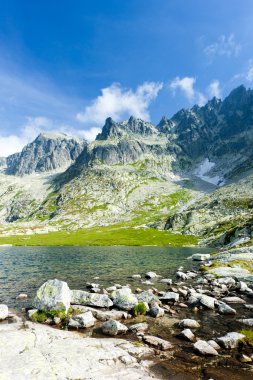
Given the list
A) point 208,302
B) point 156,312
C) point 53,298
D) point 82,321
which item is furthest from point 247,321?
point 53,298

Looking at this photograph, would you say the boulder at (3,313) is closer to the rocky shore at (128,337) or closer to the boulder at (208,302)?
the rocky shore at (128,337)

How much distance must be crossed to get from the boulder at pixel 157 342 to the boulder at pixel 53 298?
869 cm

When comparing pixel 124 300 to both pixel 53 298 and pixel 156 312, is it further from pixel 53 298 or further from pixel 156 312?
pixel 53 298

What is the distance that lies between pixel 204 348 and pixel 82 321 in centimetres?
1012

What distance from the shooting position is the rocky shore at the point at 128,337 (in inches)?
619

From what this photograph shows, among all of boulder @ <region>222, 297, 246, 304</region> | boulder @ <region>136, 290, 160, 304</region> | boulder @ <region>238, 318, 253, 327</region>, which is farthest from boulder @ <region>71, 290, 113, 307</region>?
boulder @ <region>222, 297, 246, 304</region>

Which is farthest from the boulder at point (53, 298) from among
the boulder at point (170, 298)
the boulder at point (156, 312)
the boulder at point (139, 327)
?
the boulder at point (170, 298)

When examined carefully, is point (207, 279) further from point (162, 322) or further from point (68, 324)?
point (68, 324)

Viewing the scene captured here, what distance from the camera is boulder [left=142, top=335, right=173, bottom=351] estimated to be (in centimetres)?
1919

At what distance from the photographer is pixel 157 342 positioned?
19.8m

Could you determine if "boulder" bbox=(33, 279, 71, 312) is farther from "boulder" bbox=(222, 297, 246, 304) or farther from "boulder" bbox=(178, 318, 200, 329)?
"boulder" bbox=(222, 297, 246, 304)

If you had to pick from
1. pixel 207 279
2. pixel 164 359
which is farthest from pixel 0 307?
pixel 207 279

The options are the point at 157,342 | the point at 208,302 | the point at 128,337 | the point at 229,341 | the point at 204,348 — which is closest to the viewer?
the point at 204,348

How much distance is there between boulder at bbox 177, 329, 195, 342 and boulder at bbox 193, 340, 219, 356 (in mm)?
1775
